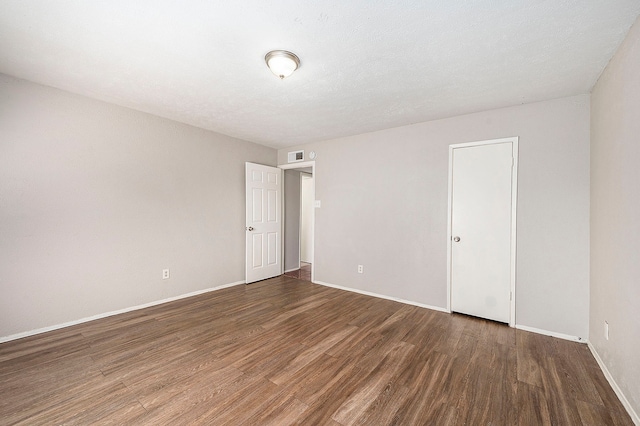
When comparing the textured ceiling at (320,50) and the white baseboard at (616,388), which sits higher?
the textured ceiling at (320,50)

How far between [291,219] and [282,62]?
3807mm

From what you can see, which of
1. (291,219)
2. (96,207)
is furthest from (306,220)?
(96,207)

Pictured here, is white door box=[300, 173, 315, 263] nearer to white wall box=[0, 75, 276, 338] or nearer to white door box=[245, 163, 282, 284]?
white door box=[245, 163, 282, 284]

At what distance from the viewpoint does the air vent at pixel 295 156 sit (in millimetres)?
4926

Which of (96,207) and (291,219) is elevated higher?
(96,207)

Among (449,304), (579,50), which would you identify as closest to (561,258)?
(449,304)

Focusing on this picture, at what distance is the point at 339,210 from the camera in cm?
445

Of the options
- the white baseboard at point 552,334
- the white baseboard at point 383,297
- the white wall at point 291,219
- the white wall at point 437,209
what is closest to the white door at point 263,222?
the white wall at point 291,219

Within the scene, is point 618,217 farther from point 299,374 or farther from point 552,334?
point 299,374

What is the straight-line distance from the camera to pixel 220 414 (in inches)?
63.7

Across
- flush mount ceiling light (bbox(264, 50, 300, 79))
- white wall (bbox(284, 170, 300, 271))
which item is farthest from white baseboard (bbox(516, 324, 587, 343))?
white wall (bbox(284, 170, 300, 271))

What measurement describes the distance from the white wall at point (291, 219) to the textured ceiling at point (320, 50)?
2507 mm

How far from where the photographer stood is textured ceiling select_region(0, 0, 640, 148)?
1.60 metres

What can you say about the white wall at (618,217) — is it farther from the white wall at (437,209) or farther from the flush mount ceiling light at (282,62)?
the flush mount ceiling light at (282,62)
